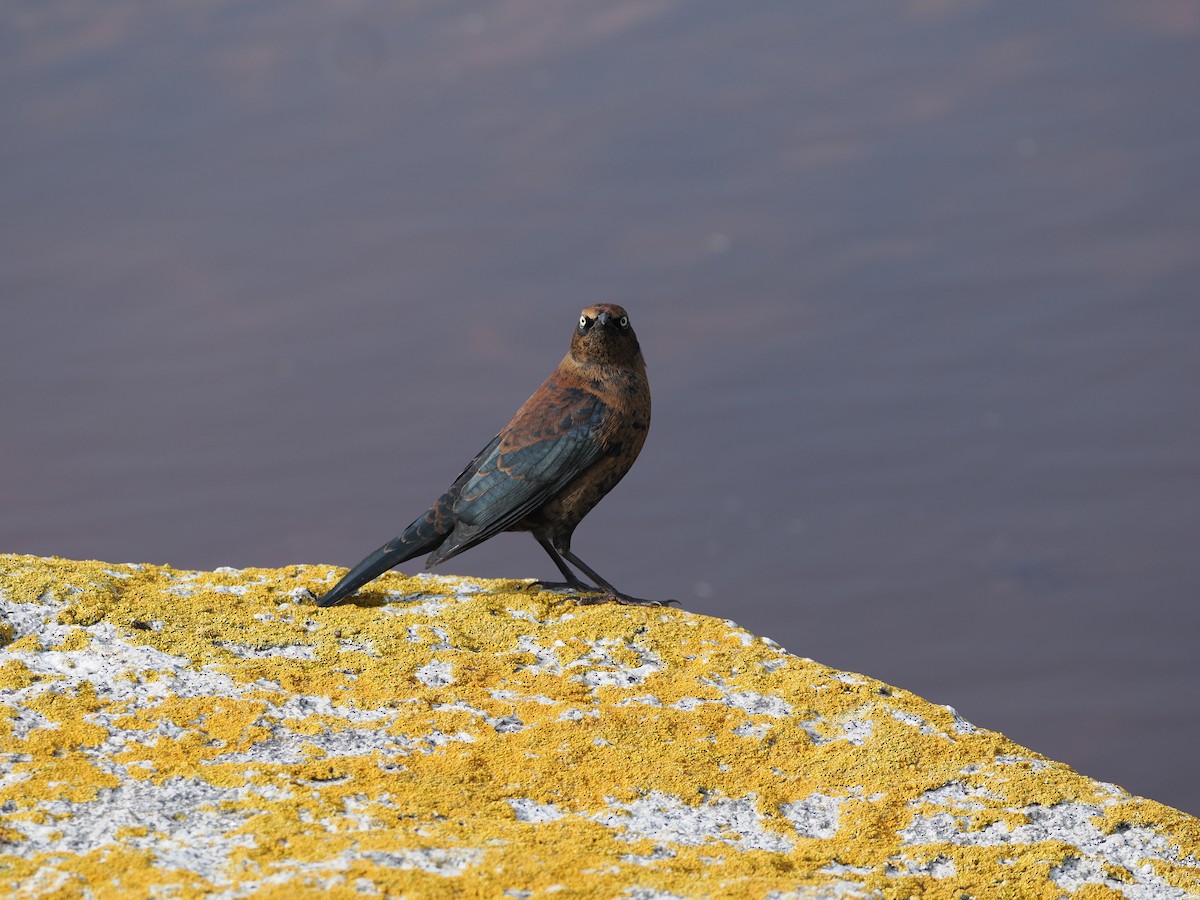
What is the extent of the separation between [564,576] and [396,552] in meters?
0.69

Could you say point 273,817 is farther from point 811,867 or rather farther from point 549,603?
point 549,603

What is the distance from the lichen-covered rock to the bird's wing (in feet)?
2.25

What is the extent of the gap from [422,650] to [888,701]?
1.33m

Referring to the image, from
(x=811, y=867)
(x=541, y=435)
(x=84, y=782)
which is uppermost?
(x=541, y=435)

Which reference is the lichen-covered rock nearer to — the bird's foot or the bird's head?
the bird's foot

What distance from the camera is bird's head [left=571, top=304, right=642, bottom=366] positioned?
5156 millimetres

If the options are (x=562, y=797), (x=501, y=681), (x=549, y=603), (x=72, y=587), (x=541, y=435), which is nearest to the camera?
(x=562, y=797)

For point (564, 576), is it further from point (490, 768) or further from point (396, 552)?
point (490, 768)

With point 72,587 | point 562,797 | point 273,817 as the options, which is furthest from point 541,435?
point 273,817

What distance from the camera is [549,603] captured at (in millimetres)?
4352

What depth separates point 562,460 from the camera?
4.90m

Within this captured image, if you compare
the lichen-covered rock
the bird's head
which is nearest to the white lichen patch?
the lichen-covered rock

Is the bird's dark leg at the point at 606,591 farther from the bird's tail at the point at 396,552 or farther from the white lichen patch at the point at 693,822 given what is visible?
the white lichen patch at the point at 693,822

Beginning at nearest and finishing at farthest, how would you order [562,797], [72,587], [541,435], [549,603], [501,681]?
[562,797]
[501,681]
[72,587]
[549,603]
[541,435]
